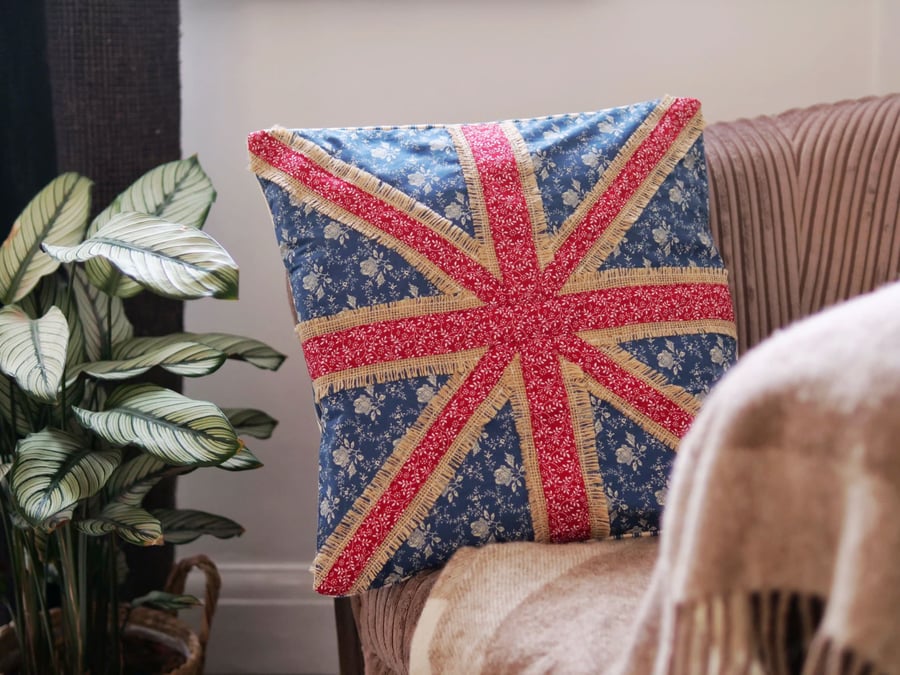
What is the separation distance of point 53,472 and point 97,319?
287 mm

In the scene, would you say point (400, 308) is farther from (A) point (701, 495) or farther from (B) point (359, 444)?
(A) point (701, 495)

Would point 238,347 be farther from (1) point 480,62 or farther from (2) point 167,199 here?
(1) point 480,62

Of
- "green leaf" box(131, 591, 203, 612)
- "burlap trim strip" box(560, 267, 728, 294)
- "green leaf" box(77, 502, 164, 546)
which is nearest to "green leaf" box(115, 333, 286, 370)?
"green leaf" box(77, 502, 164, 546)

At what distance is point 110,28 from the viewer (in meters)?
1.27

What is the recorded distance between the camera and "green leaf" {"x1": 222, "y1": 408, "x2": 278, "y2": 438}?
48.8 inches

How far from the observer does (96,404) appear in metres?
1.16

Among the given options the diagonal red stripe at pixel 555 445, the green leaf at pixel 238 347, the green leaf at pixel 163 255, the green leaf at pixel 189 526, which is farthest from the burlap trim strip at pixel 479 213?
the green leaf at pixel 189 526

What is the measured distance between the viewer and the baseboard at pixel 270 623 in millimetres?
1605

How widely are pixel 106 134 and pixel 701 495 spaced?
1.11m

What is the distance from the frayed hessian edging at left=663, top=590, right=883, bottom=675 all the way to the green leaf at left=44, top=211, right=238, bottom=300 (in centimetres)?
60

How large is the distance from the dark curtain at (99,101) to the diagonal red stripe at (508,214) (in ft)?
1.90

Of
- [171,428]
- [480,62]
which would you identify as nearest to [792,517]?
[171,428]

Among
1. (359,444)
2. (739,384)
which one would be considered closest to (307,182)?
(359,444)

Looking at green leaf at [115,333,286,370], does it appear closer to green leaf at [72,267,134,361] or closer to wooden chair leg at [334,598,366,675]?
green leaf at [72,267,134,361]
